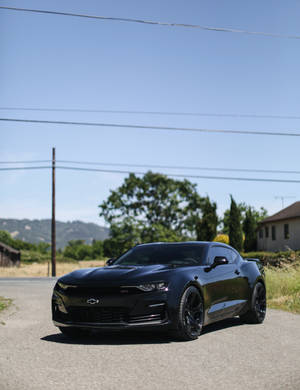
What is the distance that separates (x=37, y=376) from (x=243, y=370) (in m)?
2.16

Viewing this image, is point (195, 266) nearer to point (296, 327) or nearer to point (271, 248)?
point (296, 327)

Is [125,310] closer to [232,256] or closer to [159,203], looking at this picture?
[232,256]

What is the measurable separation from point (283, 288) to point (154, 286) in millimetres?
8550

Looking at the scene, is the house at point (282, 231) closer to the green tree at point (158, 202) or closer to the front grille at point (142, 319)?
the green tree at point (158, 202)

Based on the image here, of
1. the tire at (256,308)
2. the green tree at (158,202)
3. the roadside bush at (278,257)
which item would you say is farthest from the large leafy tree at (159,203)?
the tire at (256,308)

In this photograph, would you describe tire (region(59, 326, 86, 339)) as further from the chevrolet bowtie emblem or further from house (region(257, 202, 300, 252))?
house (region(257, 202, 300, 252))

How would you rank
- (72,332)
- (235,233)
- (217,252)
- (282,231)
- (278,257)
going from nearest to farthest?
(72,332) → (217,252) → (278,257) → (282,231) → (235,233)

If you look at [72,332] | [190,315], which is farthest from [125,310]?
[72,332]

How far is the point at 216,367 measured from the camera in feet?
20.4

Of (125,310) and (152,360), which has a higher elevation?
(125,310)

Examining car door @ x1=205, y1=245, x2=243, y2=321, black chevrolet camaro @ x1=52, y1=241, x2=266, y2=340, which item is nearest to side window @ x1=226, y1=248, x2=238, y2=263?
car door @ x1=205, y1=245, x2=243, y2=321

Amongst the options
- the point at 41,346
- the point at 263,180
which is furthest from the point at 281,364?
the point at 263,180

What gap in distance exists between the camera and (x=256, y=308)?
1018cm

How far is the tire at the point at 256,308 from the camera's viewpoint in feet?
33.0
